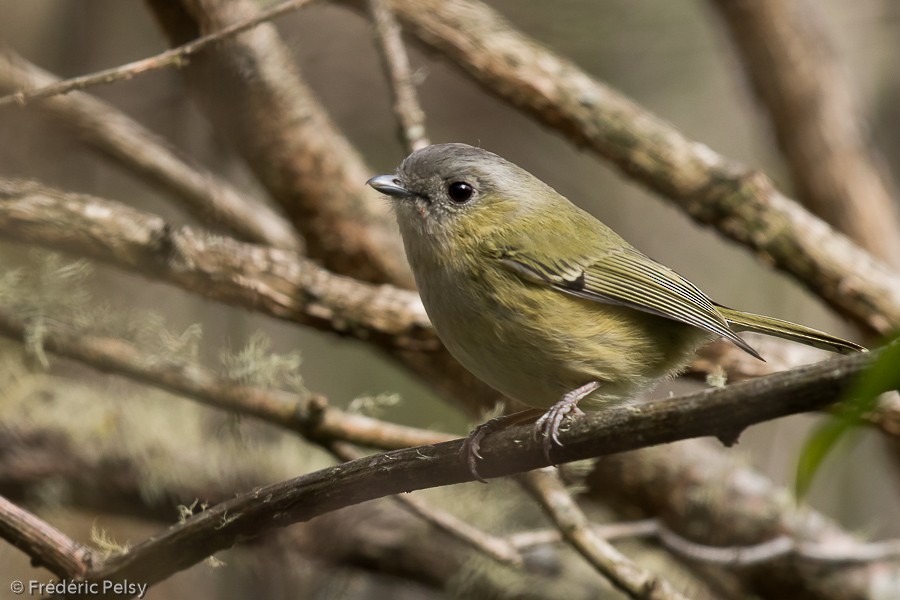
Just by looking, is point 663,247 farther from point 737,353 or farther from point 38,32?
point 38,32

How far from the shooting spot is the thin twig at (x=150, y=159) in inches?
160

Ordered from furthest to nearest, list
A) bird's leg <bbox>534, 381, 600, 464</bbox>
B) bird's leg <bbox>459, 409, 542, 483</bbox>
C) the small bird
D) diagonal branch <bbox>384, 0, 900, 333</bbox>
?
diagonal branch <bbox>384, 0, 900, 333</bbox> → the small bird → bird's leg <bbox>459, 409, 542, 483</bbox> → bird's leg <bbox>534, 381, 600, 464</bbox>

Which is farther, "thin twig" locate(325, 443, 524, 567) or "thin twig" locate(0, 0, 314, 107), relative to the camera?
"thin twig" locate(325, 443, 524, 567)

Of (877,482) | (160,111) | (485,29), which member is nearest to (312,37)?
(160,111)

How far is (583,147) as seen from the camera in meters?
4.27

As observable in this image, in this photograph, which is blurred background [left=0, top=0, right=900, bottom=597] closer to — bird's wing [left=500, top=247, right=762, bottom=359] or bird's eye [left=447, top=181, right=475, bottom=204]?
bird's eye [left=447, top=181, right=475, bottom=204]

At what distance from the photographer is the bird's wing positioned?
267cm

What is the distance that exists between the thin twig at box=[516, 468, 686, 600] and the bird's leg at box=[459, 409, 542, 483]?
0.39 metres

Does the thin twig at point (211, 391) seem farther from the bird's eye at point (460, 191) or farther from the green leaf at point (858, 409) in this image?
the green leaf at point (858, 409)

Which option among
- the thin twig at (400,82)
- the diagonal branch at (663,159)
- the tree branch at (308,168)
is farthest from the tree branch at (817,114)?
the tree branch at (308,168)

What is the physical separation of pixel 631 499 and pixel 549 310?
2047 mm

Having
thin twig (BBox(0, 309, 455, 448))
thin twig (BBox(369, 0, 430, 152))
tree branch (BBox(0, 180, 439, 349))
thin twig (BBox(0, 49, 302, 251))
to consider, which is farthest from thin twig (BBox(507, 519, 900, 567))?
thin twig (BBox(0, 49, 302, 251))

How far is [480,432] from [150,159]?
2.60 m

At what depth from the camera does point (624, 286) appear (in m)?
2.79
